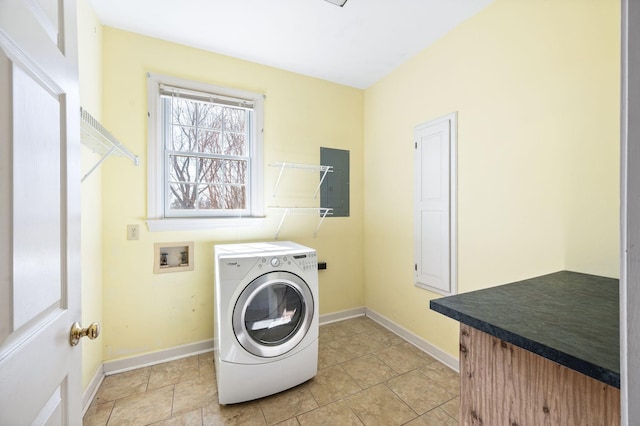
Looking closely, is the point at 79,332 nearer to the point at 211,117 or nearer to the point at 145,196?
the point at 145,196

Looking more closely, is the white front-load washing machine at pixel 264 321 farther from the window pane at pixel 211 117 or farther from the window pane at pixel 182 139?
the window pane at pixel 211 117

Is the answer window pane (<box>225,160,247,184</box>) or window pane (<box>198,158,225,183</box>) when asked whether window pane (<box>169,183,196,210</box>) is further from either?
window pane (<box>225,160,247,184</box>)

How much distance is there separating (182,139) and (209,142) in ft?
0.70

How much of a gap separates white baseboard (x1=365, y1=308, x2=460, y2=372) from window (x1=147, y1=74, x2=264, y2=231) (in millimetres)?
1655

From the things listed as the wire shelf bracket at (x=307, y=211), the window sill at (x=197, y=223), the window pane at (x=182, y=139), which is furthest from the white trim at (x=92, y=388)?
the window pane at (x=182, y=139)

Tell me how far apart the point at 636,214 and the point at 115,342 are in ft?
9.17

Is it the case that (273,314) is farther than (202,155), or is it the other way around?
(202,155)

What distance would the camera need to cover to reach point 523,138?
169 cm

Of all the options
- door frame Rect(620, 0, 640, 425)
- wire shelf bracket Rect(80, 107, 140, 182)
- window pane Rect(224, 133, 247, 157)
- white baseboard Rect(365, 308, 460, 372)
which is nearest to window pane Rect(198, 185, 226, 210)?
window pane Rect(224, 133, 247, 157)

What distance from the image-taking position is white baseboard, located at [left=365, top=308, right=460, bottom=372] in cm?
213

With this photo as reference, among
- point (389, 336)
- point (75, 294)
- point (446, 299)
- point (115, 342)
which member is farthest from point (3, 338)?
point (389, 336)

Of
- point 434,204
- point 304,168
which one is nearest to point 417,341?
point 434,204

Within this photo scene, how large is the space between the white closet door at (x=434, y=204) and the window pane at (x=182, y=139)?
6.40 ft

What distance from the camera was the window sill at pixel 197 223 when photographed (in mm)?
2189
